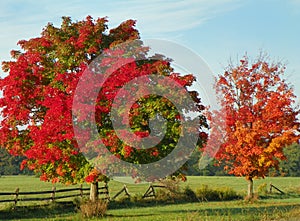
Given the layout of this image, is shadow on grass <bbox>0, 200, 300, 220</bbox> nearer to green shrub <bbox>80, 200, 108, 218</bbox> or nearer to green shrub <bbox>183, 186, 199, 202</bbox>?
green shrub <bbox>80, 200, 108, 218</bbox>

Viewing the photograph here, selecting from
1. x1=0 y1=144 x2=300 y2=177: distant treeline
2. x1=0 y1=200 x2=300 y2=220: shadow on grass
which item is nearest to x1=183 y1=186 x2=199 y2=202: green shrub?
x1=0 y1=200 x2=300 y2=220: shadow on grass

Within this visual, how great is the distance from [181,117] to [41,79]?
6.84 meters

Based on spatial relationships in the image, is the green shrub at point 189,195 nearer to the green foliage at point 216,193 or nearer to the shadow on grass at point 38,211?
the green foliage at point 216,193

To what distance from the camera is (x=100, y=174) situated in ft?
67.2

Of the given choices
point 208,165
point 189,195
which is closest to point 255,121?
point 189,195

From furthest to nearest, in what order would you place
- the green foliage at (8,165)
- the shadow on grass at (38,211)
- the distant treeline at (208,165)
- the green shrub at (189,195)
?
the green foliage at (8,165)
the distant treeline at (208,165)
the green shrub at (189,195)
the shadow on grass at (38,211)

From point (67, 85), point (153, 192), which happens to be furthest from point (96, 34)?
point (153, 192)

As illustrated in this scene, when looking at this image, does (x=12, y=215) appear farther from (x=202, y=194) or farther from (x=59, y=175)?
(x=202, y=194)

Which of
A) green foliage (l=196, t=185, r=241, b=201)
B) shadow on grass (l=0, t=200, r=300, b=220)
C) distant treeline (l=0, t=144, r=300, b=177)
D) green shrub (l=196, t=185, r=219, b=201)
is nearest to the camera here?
shadow on grass (l=0, t=200, r=300, b=220)

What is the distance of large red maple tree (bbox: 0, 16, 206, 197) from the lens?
66.0 feet

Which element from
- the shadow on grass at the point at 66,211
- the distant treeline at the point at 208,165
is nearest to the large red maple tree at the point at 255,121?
the shadow on grass at the point at 66,211

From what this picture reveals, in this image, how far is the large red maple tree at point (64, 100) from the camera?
20.1 metres

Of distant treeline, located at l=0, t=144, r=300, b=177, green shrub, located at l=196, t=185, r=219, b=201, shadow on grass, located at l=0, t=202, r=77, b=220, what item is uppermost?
distant treeline, located at l=0, t=144, r=300, b=177

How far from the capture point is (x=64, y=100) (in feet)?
66.4
